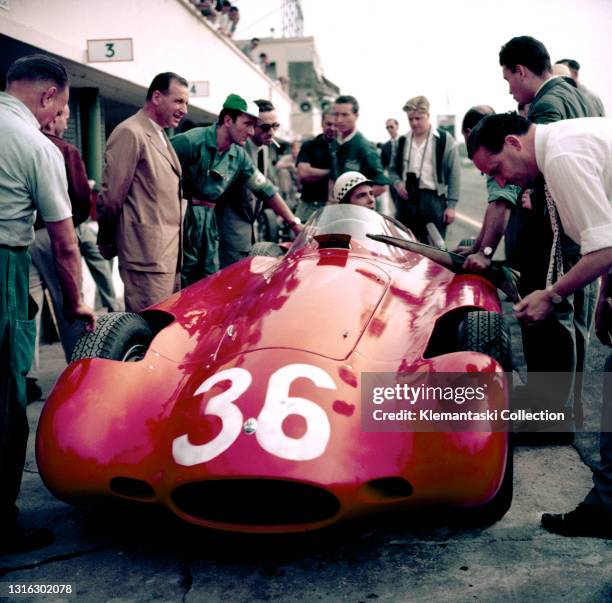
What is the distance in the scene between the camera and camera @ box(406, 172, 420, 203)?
268 inches

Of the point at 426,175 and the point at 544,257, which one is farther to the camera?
the point at 426,175

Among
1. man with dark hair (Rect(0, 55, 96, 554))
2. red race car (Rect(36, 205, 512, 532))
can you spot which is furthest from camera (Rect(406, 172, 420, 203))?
man with dark hair (Rect(0, 55, 96, 554))

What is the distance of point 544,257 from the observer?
3.91 meters

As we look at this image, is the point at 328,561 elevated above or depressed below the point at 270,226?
below

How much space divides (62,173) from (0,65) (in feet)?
17.1

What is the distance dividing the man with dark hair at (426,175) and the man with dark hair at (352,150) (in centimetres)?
37

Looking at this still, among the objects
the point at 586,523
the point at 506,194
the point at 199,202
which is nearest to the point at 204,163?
the point at 199,202

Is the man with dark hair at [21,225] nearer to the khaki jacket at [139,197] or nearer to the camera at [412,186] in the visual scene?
the khaki jacket at [139,197]

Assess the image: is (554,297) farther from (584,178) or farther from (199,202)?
(199,202)

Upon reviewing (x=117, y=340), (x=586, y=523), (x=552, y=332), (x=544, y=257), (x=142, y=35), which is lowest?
(x=586, y=523)

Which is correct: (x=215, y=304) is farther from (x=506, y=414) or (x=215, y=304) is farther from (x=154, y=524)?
(x=506, y=414)

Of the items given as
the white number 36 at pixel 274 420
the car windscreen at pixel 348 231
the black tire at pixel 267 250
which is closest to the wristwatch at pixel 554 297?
the white number 36 at pixel 274 420

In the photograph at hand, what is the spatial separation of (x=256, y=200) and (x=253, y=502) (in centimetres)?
→ 388

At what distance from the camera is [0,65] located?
23.9ft
